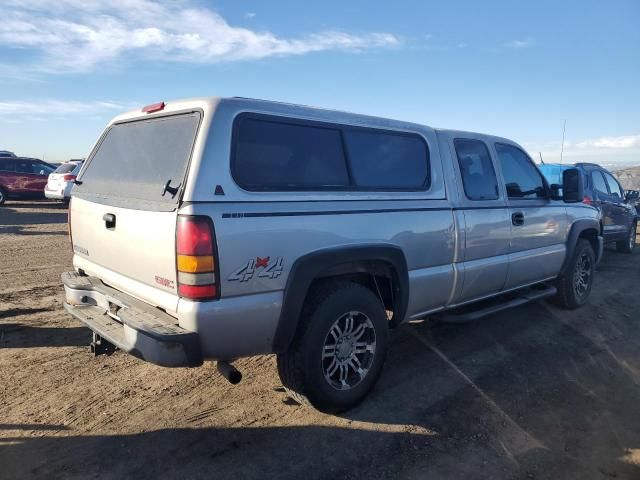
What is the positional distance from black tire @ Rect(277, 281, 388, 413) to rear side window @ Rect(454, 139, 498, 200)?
5.11ft

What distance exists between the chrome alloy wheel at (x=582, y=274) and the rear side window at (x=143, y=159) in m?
5.02

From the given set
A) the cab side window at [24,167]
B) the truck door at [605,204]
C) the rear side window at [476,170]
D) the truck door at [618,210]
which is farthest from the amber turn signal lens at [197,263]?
the cab side window at [24,167]

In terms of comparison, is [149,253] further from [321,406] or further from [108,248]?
[321,406]

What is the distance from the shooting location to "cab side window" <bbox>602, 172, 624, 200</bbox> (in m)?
9.91

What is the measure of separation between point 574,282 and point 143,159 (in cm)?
516

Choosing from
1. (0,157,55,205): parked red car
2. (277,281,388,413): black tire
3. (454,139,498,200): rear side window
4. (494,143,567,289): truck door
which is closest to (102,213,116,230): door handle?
(277,281,388,413): black tire

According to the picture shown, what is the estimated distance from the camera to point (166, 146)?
312cm

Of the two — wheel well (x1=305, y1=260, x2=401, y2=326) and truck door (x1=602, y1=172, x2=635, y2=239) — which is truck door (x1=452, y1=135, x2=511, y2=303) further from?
truck door (x1=602, y1=172, x2=635, y2=239)

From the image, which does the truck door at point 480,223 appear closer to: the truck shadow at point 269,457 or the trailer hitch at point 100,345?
the truck shadow at point 269,457

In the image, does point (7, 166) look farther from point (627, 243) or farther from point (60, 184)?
point (627, 243)

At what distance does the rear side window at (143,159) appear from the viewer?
2934 millimetres

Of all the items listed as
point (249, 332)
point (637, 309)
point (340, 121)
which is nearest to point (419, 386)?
point (249, 332)

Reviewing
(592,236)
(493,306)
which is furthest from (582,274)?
(493,306)

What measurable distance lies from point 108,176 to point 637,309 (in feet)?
21.0
